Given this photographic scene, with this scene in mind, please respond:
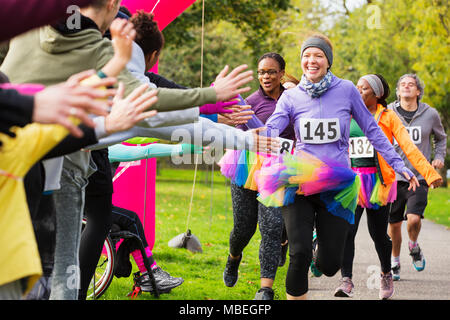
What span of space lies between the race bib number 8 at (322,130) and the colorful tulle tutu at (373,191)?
5.38 ft

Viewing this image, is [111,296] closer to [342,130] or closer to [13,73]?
[342,130]

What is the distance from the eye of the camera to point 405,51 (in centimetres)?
2825

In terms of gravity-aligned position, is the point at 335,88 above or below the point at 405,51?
below

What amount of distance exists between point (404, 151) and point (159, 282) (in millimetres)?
2636

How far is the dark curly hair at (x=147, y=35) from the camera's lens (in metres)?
4.31

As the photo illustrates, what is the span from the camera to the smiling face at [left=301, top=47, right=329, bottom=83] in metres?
5.35

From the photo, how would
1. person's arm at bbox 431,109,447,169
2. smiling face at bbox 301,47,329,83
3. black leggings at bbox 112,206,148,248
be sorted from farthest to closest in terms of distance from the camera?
person's arm at bbox 431,109,447,169 → black leggings at bbox 112,206,148,248 → smiling face at bbox 301,47,329,83

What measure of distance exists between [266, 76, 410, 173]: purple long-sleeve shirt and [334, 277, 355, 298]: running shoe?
5.75 feet

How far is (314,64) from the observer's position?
5.40 metres

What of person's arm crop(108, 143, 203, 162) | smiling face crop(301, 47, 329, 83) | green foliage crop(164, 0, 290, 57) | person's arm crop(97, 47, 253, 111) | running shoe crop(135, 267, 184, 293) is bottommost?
running shoe crop(135, 267, 184, 293)

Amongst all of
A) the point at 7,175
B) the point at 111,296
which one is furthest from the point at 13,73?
the point at 111,296

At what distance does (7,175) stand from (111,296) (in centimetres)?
379

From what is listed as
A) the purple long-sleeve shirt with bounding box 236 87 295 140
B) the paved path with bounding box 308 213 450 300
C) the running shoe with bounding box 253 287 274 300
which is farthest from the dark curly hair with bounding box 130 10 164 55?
the paved path with bounding box 308 213 450 300

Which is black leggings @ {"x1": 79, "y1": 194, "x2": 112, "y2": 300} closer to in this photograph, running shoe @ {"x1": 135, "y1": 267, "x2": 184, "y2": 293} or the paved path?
running shoe @ {"x1": 135, "y1": 267, "x2": 184, "y2": 293}
